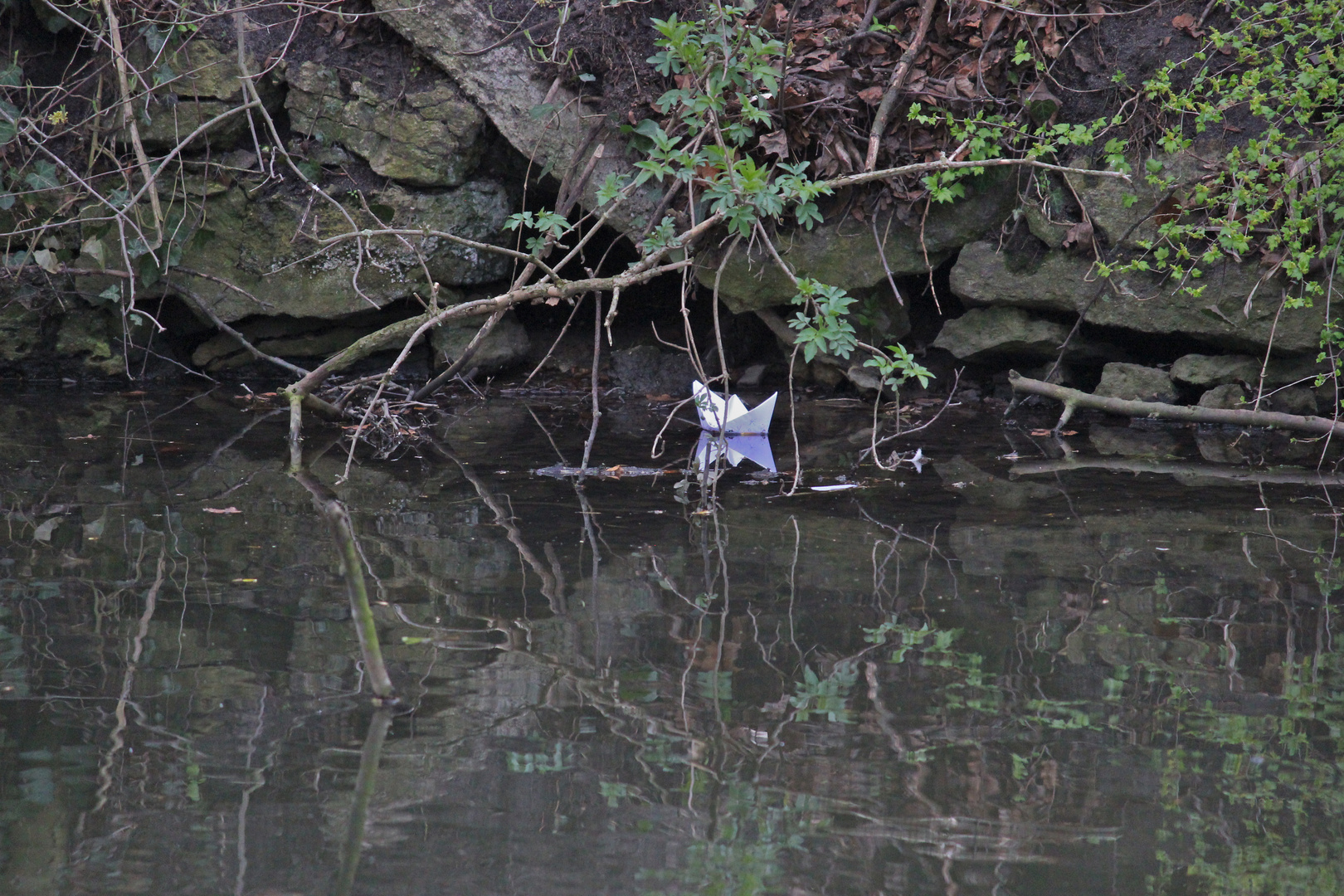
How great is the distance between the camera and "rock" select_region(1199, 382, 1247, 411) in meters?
6.42

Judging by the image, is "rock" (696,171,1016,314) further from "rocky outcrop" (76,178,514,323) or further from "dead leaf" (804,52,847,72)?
"rocky outcrop" (76,178,514,323)

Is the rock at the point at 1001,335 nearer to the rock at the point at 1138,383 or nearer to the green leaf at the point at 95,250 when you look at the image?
the rock at the point at 1138,383

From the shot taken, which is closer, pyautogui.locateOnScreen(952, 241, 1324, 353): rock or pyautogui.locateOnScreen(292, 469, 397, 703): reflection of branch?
pyautogui.locateOnScreen(292, 469, 397, 703): reflection of branch

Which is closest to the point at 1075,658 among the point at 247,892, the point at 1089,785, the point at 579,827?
the point at 1089,785

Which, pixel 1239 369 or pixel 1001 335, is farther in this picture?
pixel 1001 335

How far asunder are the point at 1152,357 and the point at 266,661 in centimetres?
581

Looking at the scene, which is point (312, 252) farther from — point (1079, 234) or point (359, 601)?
point (359, 601)

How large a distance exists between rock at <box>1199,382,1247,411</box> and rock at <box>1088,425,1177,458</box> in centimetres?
30

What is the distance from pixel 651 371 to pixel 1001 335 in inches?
95.8

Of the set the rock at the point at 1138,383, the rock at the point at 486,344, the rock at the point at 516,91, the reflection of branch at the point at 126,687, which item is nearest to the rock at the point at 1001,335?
the rock at the point at 1138,383

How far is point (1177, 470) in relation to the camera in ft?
17.4

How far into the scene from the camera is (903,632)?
3.23 metres

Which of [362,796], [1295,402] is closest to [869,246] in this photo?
[1295,402]

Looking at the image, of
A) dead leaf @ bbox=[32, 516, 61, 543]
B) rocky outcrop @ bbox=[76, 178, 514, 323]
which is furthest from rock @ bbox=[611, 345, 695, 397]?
dead leaf @ bbox=[32, 516, 61, 543]
